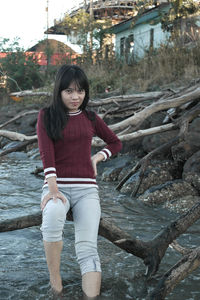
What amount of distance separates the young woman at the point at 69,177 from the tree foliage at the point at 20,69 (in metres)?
19.1

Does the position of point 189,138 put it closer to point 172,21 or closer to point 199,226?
point 199,226

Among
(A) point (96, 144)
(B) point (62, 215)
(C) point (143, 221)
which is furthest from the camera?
(A) point (96, 144)

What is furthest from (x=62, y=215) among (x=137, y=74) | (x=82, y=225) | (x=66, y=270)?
(x=137, y=74)

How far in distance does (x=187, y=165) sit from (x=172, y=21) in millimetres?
10833

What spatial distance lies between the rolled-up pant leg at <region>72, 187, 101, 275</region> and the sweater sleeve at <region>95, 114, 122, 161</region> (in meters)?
0.39

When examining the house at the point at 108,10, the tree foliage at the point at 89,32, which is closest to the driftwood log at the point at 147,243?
the tree foliage at the point at 89,32

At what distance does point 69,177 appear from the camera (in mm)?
2707

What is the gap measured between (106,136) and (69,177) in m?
0.50

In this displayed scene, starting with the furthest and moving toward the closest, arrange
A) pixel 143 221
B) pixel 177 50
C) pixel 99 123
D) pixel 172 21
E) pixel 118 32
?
pixel 118 32, pixel 172 21, pixel 177 50, pixel 143 221, pixel 99 123

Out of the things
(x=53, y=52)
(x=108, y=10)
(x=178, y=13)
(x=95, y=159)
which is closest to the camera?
(x=95, y=159)

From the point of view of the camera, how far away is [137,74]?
526 inches

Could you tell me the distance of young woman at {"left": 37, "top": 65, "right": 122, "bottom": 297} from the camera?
2.54 metres

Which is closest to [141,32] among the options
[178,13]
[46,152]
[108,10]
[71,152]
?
[108,10]

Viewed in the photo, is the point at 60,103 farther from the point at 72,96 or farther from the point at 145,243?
the point at 145,243
